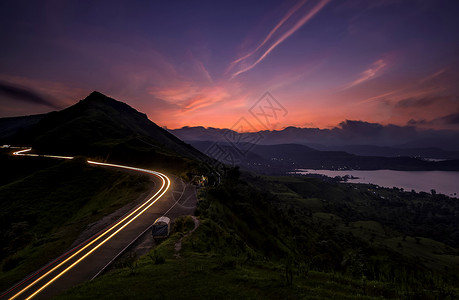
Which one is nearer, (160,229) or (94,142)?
(160,229)

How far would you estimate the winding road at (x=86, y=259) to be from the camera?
532 inches

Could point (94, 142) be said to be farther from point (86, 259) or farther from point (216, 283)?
point (216, 283)

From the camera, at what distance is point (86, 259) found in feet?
55.5

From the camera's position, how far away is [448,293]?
8578mm

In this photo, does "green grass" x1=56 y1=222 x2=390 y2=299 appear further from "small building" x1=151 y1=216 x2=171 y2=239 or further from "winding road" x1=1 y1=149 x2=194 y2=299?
"small building" x1=151 y1=216 x2=171 y2=239

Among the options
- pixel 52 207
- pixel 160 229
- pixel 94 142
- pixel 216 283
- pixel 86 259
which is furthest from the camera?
pixel 94 142

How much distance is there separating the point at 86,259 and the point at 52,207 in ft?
109

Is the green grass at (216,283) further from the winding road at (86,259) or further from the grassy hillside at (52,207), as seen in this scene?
the grassy hillside at (52,207)

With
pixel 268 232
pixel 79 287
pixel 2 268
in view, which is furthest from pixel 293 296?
pixel 268 232

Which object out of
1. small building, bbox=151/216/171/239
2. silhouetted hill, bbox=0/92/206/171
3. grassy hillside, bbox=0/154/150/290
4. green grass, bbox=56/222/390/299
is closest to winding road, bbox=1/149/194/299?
grassy hillside, bbox=0/154/150/290

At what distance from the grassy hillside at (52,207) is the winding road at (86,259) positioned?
2.00 m

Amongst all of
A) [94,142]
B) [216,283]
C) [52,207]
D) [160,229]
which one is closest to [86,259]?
[160,229]

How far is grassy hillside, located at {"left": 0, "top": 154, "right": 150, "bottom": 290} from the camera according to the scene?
20.1 meters

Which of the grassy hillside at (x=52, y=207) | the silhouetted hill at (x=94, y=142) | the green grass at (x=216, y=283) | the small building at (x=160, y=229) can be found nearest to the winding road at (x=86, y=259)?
the grassy hillside at (x=52, y=207)
